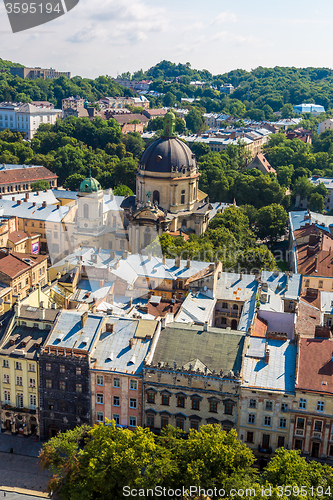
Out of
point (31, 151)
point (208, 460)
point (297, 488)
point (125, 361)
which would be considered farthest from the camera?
point (31, 151)

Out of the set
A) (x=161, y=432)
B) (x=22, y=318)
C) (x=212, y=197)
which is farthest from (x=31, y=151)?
(x=161, y=432)

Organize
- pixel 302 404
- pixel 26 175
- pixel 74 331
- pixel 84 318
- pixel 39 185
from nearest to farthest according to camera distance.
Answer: pixel 302 404 → pixel 74 331 → pixel 84 318 → pixel 39 185 → pixel 26 175

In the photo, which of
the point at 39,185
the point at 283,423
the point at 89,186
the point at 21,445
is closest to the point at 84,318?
the point at 21,445

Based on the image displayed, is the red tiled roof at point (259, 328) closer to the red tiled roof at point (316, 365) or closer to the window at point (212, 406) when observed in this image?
the red tiled roof at point (316, 365)

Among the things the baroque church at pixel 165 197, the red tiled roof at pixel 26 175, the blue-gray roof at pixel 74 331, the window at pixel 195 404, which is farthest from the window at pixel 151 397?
the red tiled roof at pixel 26 175

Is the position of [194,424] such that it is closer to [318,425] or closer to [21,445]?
[318,425]

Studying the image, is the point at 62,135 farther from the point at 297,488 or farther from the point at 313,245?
the point at 297,488

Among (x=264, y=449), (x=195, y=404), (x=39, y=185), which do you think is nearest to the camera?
(x=264, y=449)
